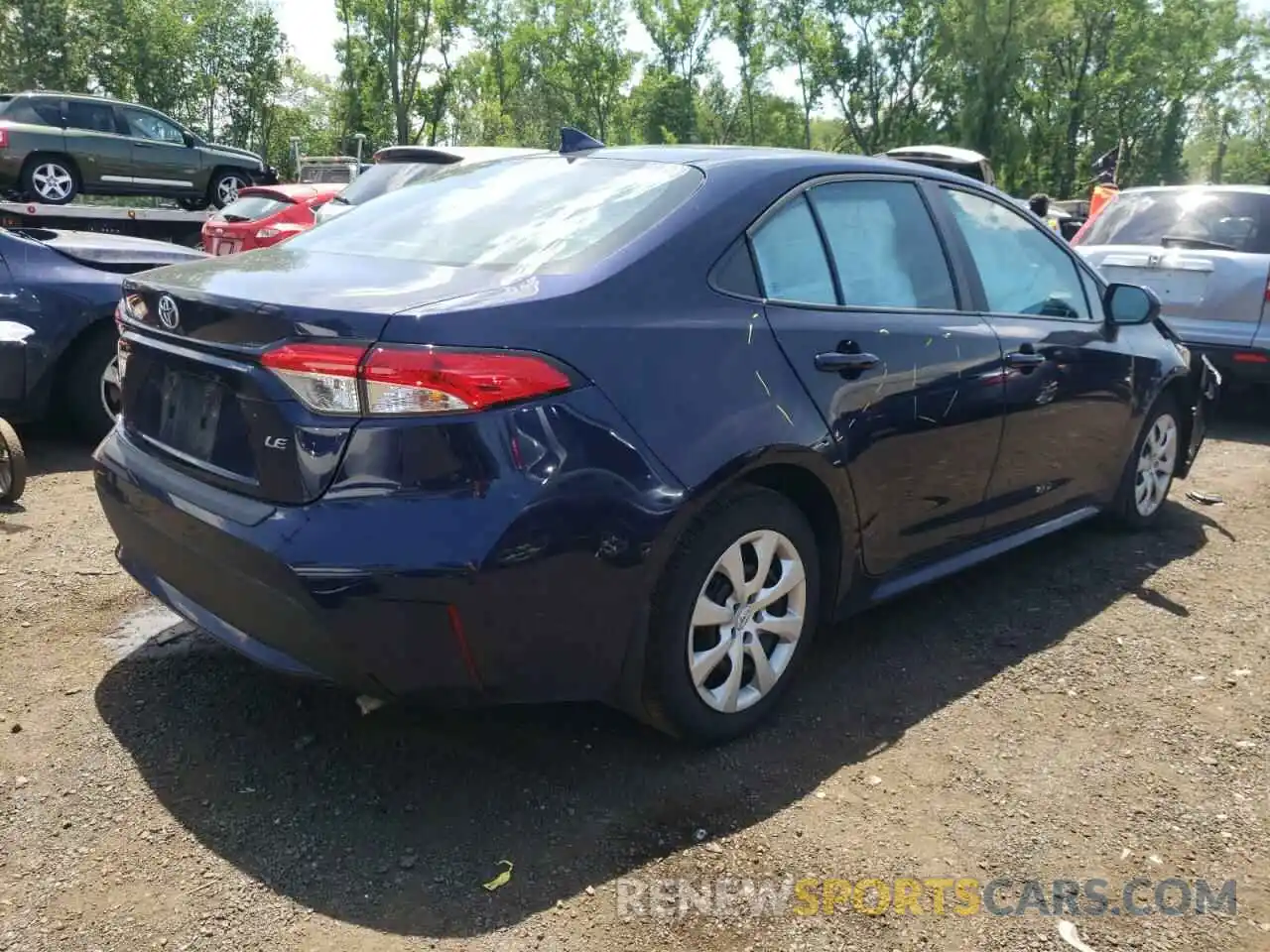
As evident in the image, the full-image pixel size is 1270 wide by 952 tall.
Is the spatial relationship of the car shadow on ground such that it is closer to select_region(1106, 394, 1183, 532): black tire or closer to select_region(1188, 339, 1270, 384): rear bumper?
select_region(1106, 394, 1183, 532): black tire

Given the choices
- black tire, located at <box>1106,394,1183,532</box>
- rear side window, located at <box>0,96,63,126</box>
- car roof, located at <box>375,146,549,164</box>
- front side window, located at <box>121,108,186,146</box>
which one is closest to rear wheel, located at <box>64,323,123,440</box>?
car roof, located at <box>375,146,549,164</box>

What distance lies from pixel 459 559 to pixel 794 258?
4.66 ft

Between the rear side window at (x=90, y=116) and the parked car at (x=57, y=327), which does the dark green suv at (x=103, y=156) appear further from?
the parked car at (x=57, y=327)

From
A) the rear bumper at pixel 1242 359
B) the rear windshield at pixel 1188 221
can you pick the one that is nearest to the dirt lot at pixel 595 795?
the rear bumper at pixel 1242 359

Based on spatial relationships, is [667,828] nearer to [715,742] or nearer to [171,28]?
[715,742]

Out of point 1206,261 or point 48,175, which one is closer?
point 1206,261

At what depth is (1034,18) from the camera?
137 ft

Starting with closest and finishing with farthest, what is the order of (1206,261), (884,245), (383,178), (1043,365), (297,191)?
(884,245), (1043,365), (1206,261), (383,178), (297,191)

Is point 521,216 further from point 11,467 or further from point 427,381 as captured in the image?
point 11,467

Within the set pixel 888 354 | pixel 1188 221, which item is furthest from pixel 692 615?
pixel 1188 221

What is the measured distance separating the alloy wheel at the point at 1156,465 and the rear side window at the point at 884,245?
1.91m

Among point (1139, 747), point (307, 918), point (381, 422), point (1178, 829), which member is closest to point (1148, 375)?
point (1139, 747)

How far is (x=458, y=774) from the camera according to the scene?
2822mm

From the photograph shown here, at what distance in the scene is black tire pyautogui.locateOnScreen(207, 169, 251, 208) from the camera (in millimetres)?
17875
